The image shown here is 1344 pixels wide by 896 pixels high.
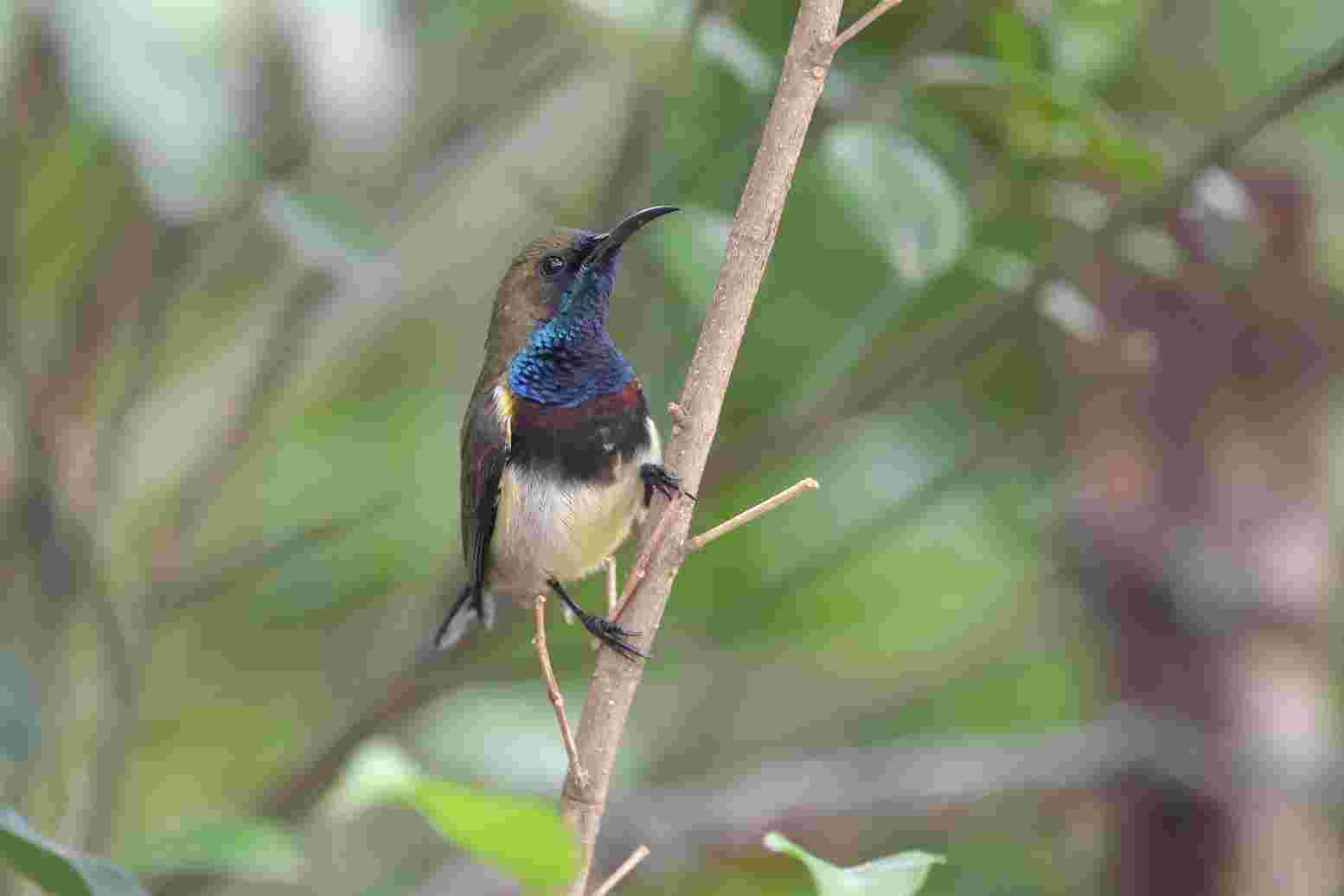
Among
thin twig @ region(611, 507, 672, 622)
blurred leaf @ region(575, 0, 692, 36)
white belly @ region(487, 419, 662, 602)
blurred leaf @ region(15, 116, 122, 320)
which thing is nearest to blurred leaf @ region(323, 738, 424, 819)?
thin twig @ region(611, 507, 672, 622)

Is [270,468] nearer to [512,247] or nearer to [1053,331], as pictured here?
[512,247]

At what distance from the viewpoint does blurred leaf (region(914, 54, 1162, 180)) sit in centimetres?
254

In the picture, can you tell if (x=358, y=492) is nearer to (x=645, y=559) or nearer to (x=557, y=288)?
(x=557, y=288)

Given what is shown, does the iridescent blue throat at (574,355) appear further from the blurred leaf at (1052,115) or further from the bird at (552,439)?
the blurred leaf at (1052,115)

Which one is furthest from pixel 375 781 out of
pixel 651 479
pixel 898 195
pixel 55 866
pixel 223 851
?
pixel 898 195

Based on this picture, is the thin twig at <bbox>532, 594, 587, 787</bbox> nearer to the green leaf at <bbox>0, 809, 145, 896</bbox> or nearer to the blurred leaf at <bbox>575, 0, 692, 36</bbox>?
the green leaf at <bbox>0, 809, 145, 896</bbox>

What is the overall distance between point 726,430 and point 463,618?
1.00 meters

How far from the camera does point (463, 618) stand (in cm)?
303

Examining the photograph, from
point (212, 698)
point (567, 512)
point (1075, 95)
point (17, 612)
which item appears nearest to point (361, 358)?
point (17, 612)

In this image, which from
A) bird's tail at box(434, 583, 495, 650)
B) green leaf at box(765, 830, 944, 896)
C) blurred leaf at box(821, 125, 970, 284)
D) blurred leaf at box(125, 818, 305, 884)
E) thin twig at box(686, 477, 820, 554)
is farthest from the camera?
bird's tail at box(434, 583, 495, 650)

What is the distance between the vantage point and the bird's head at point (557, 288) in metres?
2.89

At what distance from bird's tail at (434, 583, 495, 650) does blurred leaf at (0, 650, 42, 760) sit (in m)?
0.72

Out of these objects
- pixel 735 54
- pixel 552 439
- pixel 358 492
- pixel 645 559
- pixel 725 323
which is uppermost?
pixel 735 54

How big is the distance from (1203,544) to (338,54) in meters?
2.77
